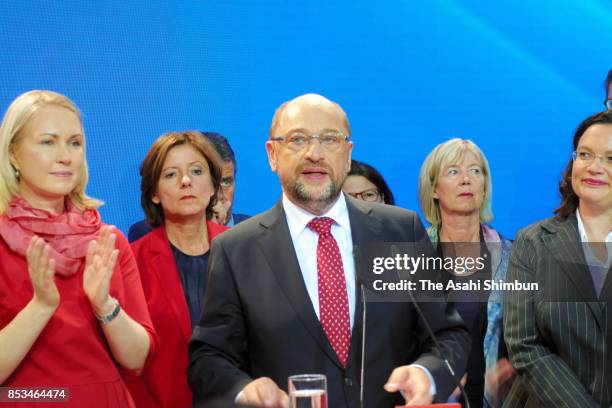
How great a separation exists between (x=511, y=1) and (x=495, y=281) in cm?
178

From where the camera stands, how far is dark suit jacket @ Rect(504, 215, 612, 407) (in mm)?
2812

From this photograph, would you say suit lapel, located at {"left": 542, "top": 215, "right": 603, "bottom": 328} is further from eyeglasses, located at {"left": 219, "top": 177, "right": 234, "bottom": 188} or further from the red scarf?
the red scarf

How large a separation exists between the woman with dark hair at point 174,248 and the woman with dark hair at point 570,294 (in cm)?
115

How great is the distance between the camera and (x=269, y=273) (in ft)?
8.28

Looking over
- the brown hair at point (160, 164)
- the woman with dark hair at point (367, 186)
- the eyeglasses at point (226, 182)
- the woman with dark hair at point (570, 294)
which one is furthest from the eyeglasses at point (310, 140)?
the woman with dark hair at point (367, 186)

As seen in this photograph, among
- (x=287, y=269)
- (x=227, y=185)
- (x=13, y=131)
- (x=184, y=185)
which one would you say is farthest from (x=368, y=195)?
(x=13, y=131)

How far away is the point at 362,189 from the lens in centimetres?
400

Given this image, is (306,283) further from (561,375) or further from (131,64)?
(131,64)

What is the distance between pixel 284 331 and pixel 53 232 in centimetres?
83

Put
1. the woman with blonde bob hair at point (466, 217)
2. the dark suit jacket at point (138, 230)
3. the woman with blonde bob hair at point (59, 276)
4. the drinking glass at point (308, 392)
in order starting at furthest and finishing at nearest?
the dark suit jacket at point (138, 230) → the woman with blonde bob hair at point (466, 217) → the woman with blonde bob hair at point (59, 276) → the drinking glass at point (308, 392)

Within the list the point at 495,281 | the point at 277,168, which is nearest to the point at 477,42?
the point at 495,281

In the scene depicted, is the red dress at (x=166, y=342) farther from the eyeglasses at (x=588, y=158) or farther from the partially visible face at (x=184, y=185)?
the eyeglasses at (x=588, y=158)

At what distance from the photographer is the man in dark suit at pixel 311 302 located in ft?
7.95

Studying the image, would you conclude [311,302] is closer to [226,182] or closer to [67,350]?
[67,350]
